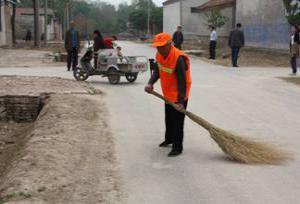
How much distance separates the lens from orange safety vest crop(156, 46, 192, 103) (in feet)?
26.0

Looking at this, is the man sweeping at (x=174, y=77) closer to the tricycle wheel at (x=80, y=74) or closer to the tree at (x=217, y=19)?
the tricycle wheel at (x=80, y=74)

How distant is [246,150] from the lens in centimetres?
773

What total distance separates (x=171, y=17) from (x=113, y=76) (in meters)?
57.0

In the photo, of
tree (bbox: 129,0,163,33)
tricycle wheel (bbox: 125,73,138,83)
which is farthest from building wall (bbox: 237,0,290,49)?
tree (bbox: 129,0,163,33)

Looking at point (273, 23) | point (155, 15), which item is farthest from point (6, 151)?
point (155, 15)

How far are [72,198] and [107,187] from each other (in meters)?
0.58

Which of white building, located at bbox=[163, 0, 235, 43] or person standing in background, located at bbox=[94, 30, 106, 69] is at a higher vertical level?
white building, located at bbox=[163, 0, 235, 43]

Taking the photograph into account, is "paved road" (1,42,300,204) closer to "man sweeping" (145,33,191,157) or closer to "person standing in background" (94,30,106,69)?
"man sweeping" (145,33,191,157)

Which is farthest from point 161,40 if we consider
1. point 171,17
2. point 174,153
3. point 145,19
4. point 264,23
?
point 145,19

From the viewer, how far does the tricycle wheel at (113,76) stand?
56.3 ft

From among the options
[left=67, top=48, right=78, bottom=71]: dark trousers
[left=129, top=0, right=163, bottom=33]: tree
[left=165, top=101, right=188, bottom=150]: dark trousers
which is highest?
[left=129, top=0, right=163, bottom=33]: tree

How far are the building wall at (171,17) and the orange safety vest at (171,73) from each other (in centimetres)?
6073

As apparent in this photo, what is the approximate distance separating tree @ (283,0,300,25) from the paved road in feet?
41.4

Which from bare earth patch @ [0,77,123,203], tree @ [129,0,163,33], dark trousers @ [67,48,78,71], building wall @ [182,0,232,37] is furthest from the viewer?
tree @ [129,0,163,33]
